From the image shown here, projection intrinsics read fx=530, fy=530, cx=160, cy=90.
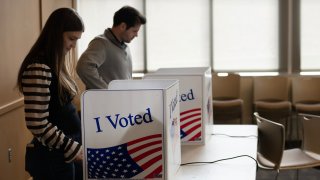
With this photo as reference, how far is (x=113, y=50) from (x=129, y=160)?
156 centimetres

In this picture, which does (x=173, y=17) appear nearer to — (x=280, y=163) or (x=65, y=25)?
(x=280, y=163)

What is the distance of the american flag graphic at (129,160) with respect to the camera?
1.94 metres

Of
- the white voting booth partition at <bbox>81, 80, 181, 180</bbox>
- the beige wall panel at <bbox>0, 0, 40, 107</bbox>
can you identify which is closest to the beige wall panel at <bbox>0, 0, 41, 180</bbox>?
the beige wall panel at <bbox>0, 0, 40, 107</bbox>

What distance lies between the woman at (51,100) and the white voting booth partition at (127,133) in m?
0.24

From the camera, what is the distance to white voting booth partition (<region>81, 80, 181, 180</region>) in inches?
75.1

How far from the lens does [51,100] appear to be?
2.17m

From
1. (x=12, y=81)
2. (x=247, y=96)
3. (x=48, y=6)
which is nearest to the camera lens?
(x=12, y=81)

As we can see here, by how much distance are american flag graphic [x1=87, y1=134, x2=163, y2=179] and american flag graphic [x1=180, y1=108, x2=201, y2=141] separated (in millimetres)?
761

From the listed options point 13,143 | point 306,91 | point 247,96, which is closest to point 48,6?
point 13,143

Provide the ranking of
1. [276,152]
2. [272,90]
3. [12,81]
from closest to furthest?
[276,152], [12,81], [272,90]

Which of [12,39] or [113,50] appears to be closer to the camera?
[113,50]

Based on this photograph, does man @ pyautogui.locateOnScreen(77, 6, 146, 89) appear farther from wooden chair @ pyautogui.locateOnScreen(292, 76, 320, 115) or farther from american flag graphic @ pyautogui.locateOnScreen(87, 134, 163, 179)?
wooden chair @ pyautogui.locateOnScreen(292, 76, 320, 115)

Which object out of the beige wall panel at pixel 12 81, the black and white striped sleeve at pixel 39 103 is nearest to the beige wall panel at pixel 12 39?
the beige wall panel at pixel 12 81

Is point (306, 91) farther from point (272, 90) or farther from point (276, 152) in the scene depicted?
point (276, 152)
